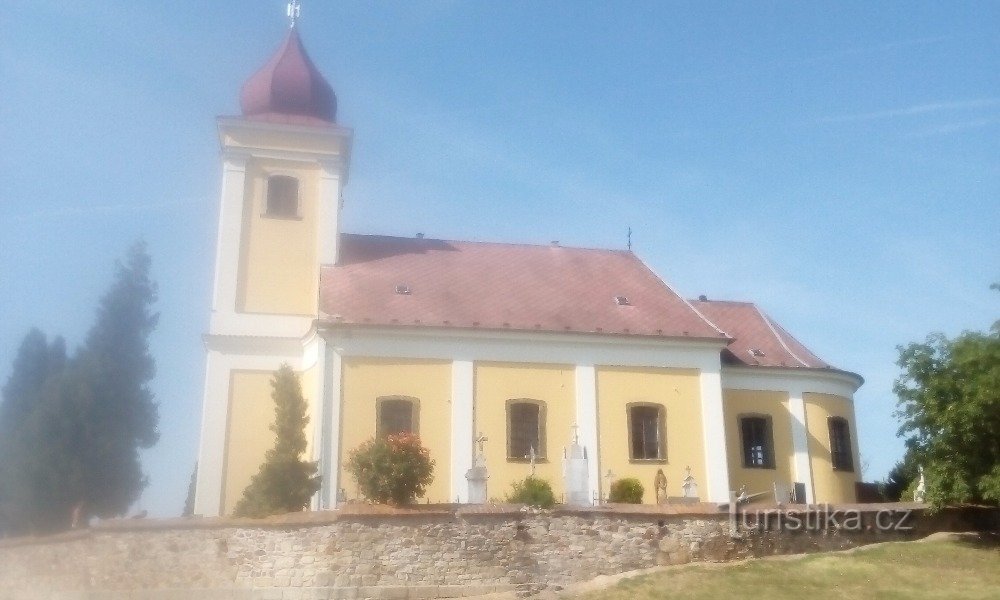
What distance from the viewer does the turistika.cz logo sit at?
18.1 meters

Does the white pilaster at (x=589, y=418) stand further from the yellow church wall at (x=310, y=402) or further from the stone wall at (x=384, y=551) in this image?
the yellow church wall at (x=310, y=402)

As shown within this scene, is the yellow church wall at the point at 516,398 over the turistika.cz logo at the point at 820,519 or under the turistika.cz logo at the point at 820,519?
over

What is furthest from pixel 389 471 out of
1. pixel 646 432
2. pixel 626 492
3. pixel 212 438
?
pixel 646 432

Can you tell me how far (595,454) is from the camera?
23797 millimetres

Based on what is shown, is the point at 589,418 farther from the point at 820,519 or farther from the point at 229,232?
the point at 229,232

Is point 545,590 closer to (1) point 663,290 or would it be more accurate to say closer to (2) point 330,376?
(2) point 330,376

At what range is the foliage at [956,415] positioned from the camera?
17594mm

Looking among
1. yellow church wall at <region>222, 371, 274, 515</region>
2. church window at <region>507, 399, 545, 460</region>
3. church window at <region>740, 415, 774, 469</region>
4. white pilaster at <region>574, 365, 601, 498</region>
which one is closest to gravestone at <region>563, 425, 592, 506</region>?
white pilaster at <region>574, 365, 601, 498</region>

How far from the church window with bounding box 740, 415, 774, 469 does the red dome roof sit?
51.7 ft

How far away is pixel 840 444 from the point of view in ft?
88.3

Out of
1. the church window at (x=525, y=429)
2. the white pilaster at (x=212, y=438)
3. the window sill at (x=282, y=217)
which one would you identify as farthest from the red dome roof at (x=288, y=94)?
the church window at (x=525, y=429)

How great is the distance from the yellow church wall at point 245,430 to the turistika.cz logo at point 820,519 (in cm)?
1229

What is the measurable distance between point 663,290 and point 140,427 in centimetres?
1915

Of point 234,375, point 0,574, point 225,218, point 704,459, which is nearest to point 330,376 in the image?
point 234,375
